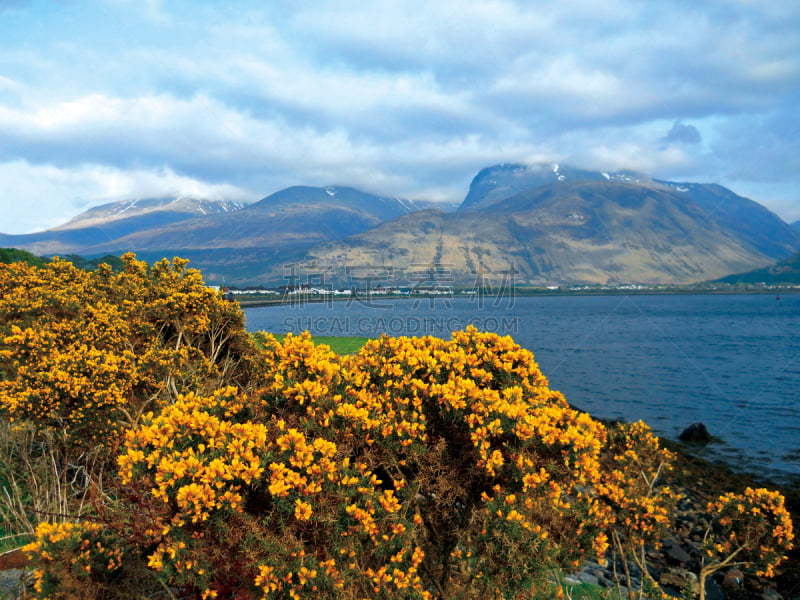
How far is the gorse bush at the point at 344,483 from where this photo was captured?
161 inches

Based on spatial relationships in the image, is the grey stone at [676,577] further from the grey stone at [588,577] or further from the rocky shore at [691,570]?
the grey stone at [588,577]

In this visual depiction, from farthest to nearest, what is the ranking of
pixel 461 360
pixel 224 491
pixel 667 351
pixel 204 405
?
1. pixel 667 351
2. pixel 461 360
3. pixel 204 405
4. pixel 224 491

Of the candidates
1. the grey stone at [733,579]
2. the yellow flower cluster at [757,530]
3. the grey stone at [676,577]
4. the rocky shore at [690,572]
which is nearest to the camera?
the yellow flower cluster at [757,530]

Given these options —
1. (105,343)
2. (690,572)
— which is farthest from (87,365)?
(690,572)

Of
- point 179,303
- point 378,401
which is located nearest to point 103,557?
point 378,401

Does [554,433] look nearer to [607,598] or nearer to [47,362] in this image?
[607,598]

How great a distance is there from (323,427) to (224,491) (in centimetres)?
125

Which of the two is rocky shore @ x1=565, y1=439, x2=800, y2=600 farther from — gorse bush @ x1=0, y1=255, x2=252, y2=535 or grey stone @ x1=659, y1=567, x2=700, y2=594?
gorse bush @ x1=0, y1=255, x2=252, y2=535

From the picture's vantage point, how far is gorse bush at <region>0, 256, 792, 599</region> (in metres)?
4.10

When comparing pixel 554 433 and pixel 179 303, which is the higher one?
pixel 179 303

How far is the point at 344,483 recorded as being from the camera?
4480mm

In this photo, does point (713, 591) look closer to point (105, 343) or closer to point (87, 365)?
point (87, 365)

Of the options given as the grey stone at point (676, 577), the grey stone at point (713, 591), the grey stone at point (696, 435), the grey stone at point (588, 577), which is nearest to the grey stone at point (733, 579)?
the grey stone at point (713, 591)

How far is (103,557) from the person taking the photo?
4.56 metres
